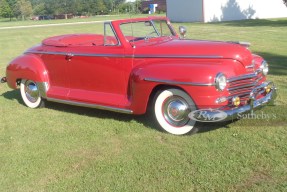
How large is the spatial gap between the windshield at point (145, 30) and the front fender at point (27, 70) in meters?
1.72

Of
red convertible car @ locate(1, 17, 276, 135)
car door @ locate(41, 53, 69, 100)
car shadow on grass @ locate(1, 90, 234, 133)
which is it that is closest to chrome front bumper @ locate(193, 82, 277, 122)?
red convertible car @ locate(1, 17, 276, 135)

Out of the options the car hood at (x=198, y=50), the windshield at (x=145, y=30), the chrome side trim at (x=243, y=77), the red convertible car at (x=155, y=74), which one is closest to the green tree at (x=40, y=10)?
the red convertible car at (x=155, y=74)

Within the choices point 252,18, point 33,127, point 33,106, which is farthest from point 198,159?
point 252,18

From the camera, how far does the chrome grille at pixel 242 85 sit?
4.61m

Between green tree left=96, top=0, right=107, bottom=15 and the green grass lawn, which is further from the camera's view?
green tree left=96, top=0, right=107, bottom=15

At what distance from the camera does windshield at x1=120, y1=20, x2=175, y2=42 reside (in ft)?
18.3

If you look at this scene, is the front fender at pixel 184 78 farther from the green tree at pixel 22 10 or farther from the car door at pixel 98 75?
the green tree at pixel 22 10

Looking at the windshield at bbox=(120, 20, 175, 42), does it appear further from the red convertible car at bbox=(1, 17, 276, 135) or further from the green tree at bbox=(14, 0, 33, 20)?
the green tree at bbox=(14, 0, 33, 20)

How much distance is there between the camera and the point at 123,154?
4441mm

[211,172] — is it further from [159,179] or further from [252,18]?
[252,18]

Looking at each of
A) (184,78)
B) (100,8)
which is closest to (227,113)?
(184,78)

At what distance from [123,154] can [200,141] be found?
95 cm

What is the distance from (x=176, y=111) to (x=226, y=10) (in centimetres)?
3011

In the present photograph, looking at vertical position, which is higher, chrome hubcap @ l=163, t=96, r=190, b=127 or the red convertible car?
the red convertible car
